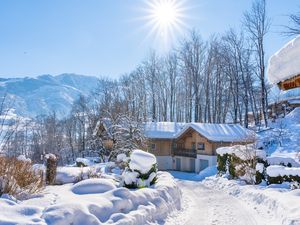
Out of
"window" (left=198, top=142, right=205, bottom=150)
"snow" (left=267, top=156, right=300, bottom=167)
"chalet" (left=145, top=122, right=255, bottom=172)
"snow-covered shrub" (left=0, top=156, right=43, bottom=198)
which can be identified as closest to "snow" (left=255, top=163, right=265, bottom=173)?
"snow" (left=267, top=156, right=300, bottom=167)

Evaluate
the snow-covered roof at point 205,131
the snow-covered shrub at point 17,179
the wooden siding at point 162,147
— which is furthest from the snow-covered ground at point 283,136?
the snow-covered shrub at point 17,179

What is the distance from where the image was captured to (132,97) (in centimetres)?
5072

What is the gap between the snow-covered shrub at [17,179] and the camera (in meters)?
8.29

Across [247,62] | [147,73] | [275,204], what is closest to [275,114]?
[247,62]

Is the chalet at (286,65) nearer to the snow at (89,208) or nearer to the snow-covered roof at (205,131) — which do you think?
the snow at (89,208)

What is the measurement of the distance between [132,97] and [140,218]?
1656 inches

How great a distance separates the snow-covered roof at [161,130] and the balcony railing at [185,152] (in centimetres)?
183

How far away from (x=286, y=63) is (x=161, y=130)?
37.5 m

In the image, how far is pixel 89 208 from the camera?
314 inches

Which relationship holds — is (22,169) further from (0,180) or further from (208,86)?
(208,86)

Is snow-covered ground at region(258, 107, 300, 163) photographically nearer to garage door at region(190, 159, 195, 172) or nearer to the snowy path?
garage door at region(190, 159, 195, 172)

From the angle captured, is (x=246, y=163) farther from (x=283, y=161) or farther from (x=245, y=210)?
(x=245, y=210)

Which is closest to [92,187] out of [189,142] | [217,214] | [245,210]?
[217,214]

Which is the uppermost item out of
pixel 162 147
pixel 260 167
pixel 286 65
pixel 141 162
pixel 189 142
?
pixel 189 142
